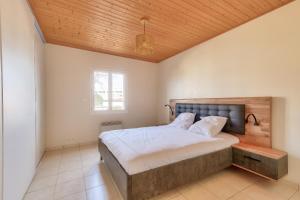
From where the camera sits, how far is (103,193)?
6.07 feet

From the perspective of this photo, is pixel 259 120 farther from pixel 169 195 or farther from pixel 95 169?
pixel 95 169

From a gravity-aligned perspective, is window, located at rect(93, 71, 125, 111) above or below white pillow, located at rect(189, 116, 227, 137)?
above

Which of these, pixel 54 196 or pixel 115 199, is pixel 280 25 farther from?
pixel 54 196

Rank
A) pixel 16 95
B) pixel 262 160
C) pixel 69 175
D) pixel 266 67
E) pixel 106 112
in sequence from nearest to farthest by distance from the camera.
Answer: pixel 16 95
pixel 262 160
pixel 266 67
pixel 69 175
pixel 106 112

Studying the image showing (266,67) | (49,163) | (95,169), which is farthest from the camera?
(49,163)

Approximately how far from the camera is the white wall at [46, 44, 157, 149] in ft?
11.1

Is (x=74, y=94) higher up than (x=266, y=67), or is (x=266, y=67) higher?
(x=266, y=67)

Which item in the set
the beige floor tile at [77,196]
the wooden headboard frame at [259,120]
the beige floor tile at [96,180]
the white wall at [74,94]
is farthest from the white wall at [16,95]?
the wooden headboard frame at [259,120]

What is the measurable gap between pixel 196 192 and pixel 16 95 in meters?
2.48

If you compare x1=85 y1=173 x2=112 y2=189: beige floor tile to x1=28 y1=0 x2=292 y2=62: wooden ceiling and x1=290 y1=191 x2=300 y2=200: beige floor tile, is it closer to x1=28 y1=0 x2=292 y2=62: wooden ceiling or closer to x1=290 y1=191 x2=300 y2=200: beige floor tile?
x1=290 y1=191 x2=300 y2=200: beige floor tile

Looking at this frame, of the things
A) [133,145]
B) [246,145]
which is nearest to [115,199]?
[133,145]

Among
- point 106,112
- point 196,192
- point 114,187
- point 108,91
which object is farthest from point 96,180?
point 108,91

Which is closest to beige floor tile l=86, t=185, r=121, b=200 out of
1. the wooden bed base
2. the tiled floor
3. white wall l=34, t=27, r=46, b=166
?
the tiled floor

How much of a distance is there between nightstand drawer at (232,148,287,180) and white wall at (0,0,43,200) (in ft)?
A: 9.41
